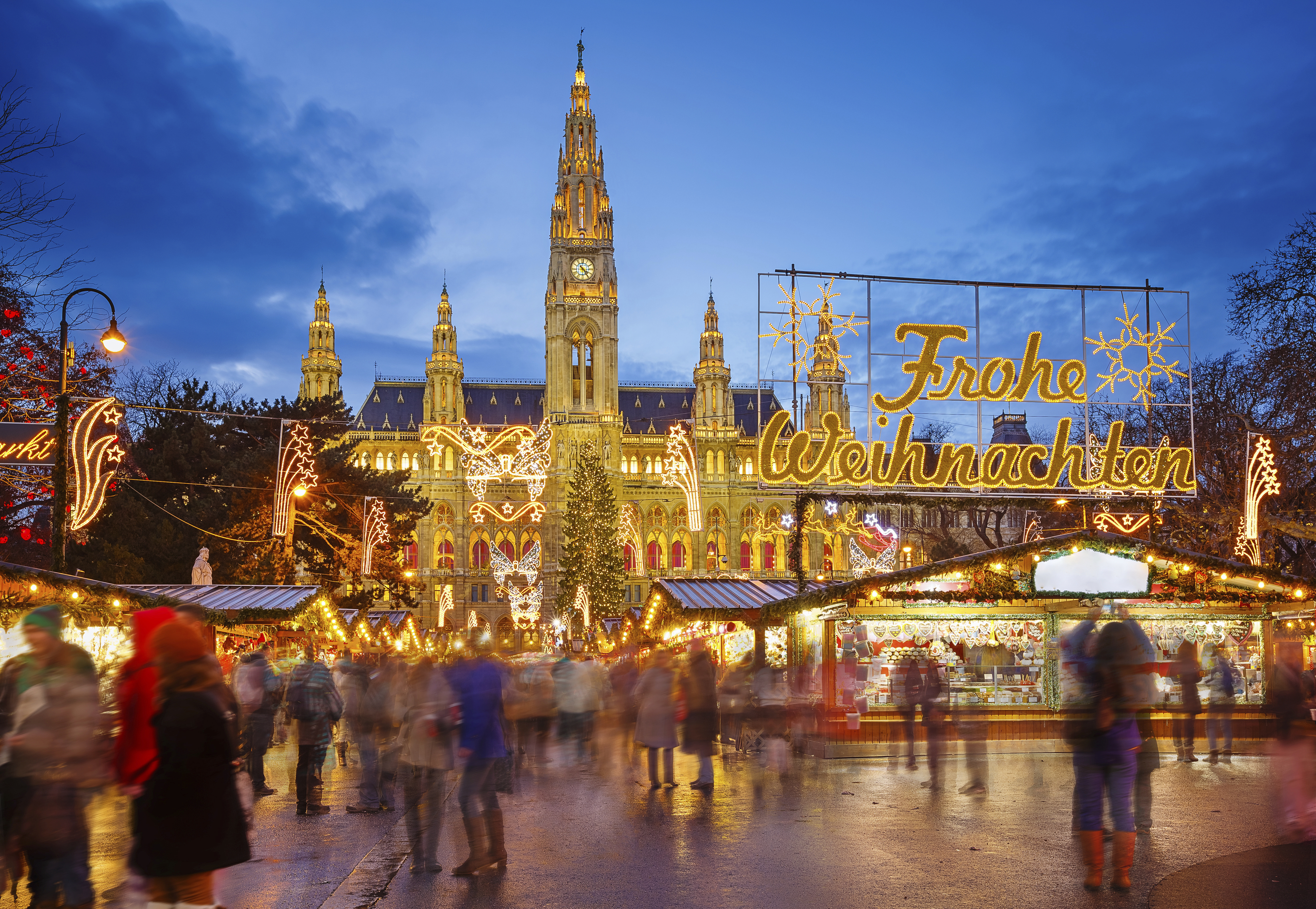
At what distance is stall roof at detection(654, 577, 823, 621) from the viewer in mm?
19938

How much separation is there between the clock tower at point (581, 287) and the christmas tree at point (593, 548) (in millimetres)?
14192

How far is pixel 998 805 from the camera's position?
1191 centimetres

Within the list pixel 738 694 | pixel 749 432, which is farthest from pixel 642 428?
pixel 738 694

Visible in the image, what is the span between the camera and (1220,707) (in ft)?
56.0

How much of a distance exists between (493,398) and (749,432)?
74.2 feet

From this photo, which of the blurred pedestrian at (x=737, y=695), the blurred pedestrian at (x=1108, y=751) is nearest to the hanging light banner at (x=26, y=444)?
the blurred pedestrian at (x=737, y=695)

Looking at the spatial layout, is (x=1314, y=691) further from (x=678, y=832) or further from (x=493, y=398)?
(x=493, y=398)

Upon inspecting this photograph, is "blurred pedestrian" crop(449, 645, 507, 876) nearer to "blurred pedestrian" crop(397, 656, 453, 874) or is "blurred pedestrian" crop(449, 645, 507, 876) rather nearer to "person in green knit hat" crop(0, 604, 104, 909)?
"blurred pedestrian" crop(397, 656, 453, 874)

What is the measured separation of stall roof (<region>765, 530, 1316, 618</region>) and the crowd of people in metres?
1.24

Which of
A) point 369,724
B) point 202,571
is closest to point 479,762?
point 369,724

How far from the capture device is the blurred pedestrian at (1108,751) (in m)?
7.66

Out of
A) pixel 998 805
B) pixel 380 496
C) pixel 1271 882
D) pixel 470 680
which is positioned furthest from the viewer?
pixel 380 496

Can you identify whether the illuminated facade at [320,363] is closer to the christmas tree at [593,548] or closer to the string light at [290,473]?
the christmas tree at [593,548]

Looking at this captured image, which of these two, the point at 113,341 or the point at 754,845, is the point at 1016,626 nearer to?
the point at 754,845
